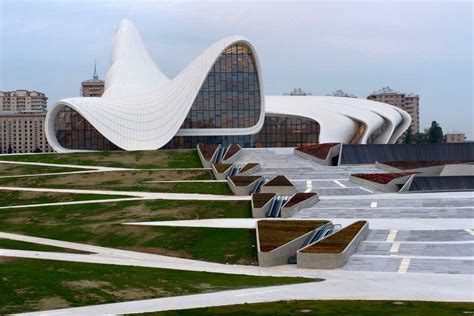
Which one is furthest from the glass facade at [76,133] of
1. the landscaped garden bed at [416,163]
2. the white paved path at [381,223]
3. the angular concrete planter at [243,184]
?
the white paved path at [381,223]

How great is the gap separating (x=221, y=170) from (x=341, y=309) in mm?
30332

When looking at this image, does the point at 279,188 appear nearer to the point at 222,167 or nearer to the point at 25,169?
the point at 222,167

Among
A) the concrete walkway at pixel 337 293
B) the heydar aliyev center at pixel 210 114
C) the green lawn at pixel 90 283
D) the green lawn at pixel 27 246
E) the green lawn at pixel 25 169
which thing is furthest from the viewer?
the heydar aliyev center at pixel 210 114

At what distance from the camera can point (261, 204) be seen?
3472 cm

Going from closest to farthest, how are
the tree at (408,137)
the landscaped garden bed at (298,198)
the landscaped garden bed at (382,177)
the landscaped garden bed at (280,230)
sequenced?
the landscaped garden bed at (280,230)
the landscaped garden bed at (298,198)
the landscaped garden bed at (382,177)
the tree at (408,137)

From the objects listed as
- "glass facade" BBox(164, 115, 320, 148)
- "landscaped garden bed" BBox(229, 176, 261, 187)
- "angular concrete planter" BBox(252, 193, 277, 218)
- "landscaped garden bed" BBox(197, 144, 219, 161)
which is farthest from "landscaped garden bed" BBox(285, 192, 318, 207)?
"glass facade" BBox(164, 115, 320, 148)

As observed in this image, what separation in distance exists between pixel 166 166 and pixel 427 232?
26324 millimetres

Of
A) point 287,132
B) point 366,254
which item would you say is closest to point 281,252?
point 366,254

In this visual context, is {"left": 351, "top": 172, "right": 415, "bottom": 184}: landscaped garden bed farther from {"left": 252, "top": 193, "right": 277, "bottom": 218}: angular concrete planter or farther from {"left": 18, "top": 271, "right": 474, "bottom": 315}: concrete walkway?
{"left": 18, "top": 271, "right": 474, "bottom": 315}: concrete walkway

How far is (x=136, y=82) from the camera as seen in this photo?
75.4 metres

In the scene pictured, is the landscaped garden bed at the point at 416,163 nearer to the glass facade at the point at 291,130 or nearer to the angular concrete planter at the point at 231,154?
the angular concrete planter at the point at 231,154

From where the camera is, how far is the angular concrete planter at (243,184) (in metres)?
40.3

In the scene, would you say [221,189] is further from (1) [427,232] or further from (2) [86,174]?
(1) [427,232]

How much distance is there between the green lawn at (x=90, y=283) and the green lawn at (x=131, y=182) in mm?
18239
